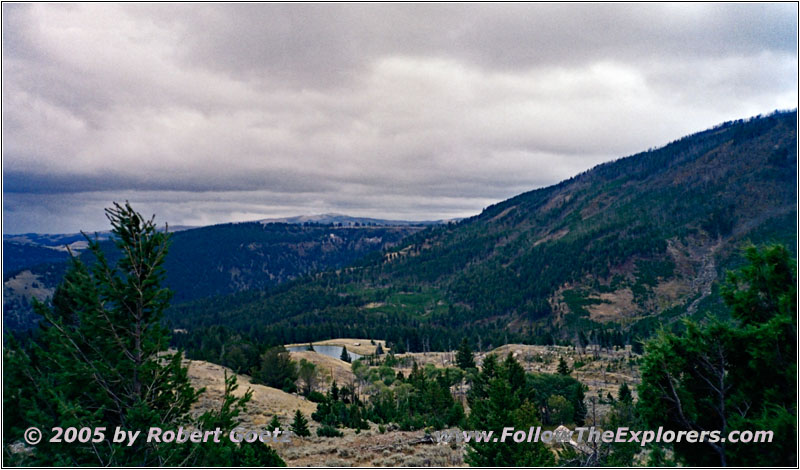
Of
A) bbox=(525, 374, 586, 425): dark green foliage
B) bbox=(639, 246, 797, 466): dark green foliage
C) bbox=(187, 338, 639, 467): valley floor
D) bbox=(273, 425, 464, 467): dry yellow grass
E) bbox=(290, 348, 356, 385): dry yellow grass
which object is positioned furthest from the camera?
bbox=(290, 348, 356, 385): dry yellow grass

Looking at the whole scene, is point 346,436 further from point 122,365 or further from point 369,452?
point 122,365

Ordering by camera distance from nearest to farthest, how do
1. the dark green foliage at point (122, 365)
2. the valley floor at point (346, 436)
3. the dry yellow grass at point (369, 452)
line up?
the dark green foliage at point (122, 365) < the dry yellow grass at point (369, 452) < the valley floor at point (346, 436)

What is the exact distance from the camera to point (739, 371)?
16.4 m

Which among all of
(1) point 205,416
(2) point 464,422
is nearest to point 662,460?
(1) point 205,416

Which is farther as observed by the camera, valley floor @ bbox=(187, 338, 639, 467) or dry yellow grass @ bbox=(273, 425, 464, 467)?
valley floor @ bbox=(187, 338, 639, 467)

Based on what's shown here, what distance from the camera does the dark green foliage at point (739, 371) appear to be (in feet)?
49.5

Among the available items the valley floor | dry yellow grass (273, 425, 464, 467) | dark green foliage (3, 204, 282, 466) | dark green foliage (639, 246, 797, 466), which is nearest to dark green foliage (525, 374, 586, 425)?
the valley floor

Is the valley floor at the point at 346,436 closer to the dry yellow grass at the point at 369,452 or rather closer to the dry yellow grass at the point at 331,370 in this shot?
the dry yellow grass at the point at 369,452

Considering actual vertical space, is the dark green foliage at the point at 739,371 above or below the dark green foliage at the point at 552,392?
above

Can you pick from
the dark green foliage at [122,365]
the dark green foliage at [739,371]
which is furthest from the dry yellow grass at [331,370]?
the dark green foliage at [739,371]

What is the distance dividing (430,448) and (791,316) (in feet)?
84.9

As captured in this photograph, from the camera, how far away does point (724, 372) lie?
16797mm

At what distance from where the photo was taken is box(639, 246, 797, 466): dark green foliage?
1508 cm

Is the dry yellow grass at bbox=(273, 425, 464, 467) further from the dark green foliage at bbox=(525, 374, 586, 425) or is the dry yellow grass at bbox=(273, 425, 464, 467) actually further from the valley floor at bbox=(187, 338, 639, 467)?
the dark green foliage at bbox=(525, 374, 586, 425)
